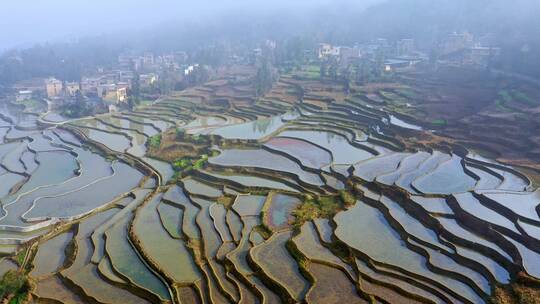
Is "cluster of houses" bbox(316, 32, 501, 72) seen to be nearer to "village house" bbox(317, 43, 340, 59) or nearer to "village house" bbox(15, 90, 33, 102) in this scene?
"village house" bbox(317, 43, 340, 59)

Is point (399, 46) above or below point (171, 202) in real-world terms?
above

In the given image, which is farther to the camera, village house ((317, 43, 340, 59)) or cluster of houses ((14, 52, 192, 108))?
village house ((317, 43, 340, 59))

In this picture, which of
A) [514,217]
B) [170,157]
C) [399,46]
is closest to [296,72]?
[399,46]

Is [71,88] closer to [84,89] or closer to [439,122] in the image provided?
[84,89]

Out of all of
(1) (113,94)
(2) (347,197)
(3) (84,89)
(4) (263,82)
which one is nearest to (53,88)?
(3) (84,89)

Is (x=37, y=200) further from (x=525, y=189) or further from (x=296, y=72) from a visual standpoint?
(x=296, y=72)

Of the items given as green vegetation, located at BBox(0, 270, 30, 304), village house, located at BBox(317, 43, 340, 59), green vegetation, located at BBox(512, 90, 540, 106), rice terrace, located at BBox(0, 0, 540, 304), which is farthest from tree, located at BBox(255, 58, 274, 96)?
green vegetation, located at BBox(0, 270, 30, 304)
